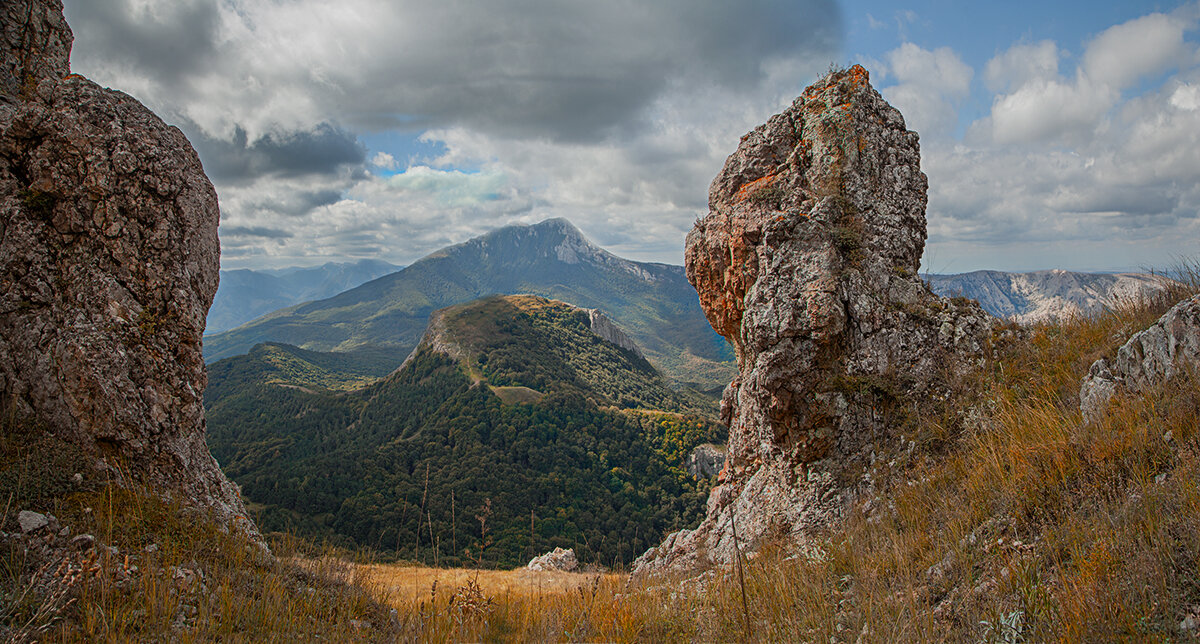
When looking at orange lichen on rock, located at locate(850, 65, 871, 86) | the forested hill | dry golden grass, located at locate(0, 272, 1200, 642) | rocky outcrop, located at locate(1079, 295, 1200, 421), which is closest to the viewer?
dry golden grass, located at locate(0, 272, 1200, 642)

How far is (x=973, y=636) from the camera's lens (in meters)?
2.99

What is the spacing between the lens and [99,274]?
20.8ft

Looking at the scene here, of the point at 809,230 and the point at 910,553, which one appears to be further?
the point at 809,230

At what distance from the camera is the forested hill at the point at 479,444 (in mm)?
44656

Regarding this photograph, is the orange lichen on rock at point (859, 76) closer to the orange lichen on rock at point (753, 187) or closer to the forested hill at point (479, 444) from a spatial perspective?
the orange lichen on rock at point (753, 187)

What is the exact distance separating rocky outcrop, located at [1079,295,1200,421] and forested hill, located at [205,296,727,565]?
649 inches

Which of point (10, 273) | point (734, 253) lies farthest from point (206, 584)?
point (734, 253)

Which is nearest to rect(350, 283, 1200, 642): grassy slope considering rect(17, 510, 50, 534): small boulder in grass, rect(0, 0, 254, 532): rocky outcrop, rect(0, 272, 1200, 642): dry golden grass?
rect(0, 272, 1200, 642): dry golden grass

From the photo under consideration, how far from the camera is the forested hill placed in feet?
147

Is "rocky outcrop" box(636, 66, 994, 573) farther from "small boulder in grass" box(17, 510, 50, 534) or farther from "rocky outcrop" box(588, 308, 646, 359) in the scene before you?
"rocky outcrop" box(588, 308, 646, 359)

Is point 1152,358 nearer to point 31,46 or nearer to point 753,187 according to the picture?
point 753,187

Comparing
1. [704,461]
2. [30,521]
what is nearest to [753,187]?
[30,521]

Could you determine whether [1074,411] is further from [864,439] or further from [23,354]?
[23,354]

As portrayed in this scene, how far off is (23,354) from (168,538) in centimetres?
326
